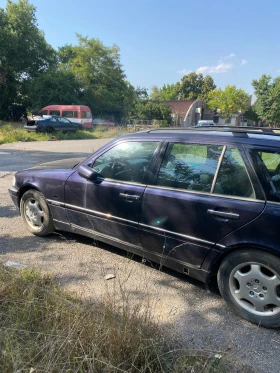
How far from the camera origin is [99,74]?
4994cm

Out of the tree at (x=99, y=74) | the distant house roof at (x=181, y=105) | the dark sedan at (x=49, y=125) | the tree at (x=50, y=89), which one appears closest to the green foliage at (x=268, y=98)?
the distant house roof at (x=181, y=105)

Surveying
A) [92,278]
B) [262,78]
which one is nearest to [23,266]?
[92,278]

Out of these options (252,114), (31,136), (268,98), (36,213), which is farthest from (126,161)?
(252,114)

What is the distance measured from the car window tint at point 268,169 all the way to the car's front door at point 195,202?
110 millimetres

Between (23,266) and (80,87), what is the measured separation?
4463cm

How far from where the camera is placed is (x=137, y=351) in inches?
80.1

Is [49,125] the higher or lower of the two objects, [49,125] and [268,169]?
the higher

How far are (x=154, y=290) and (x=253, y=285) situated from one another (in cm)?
104

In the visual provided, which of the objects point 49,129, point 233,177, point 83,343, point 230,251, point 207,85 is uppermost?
point 207,85

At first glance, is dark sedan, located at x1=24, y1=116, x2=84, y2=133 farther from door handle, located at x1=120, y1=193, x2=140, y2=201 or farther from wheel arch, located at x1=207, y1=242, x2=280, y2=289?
wheel arch, located at x1=207, y1=242, x2=280, y2=289

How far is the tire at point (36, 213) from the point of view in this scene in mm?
4297

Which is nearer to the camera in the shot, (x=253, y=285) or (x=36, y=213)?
(x=253, y=285)

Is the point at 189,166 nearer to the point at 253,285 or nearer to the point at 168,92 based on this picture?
the point at 253,285

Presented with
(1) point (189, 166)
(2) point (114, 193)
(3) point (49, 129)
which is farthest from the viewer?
(3) point (49, 129)
